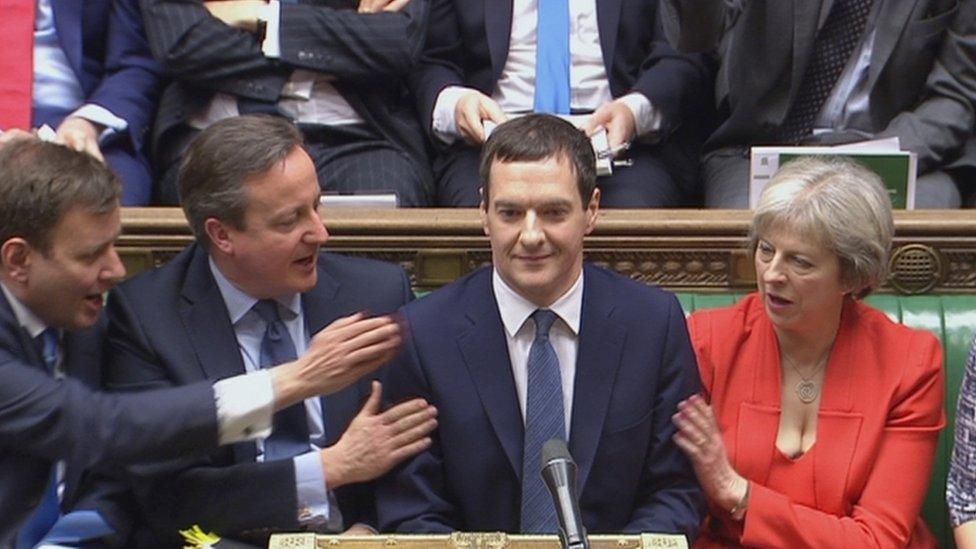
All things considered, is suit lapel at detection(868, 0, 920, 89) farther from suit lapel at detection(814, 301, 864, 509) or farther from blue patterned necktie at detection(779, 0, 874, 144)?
suit lapel at detection(814, 301, 864, 509)

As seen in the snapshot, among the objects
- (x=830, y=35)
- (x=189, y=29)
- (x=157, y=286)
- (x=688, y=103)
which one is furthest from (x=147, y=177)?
(x=830, y=35)

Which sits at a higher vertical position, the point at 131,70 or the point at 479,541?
the point at 131,70

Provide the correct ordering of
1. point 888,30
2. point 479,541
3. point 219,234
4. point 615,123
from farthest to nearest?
1. point 888,30
2. point 615,123
3. point 219,234
4. point 479,541

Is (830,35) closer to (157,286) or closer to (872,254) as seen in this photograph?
(872,254)

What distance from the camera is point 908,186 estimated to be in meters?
3.07

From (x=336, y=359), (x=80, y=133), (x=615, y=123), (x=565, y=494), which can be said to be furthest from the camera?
(x=615, y=123)

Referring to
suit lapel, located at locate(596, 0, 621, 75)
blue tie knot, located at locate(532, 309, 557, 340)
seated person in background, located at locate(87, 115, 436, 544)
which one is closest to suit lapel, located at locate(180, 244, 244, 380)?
seated person in background, located at locate(87, 115, 436, 544)

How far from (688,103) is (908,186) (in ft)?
2.34

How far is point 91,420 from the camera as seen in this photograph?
2355 millimetres

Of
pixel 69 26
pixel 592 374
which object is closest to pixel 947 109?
pixel 592 374

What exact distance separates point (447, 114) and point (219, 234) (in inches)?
39.7

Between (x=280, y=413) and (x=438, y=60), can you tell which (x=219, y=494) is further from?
(x=438, y=60)

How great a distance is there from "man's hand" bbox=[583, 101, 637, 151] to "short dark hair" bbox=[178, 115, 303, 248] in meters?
0.94

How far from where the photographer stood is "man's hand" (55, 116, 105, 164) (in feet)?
10.6
